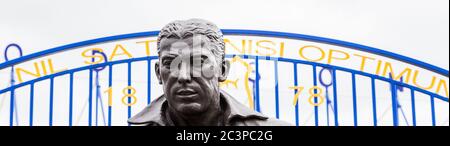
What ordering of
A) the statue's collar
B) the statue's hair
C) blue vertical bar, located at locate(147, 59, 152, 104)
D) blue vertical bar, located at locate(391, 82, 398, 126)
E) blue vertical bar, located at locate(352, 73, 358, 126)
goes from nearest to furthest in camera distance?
the statue's hair < the statue's collar < blue vertical bar, located at locate(352, 73, 358, 126) < blue vertical bar, located at locate(147, 59, 152, 104) < blue vertical bar, located at locate(391, 82, 398, 126)

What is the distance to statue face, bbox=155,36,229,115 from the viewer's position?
489 centimetres

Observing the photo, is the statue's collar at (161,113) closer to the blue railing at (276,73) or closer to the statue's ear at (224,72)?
the statue's ear at (224,72)

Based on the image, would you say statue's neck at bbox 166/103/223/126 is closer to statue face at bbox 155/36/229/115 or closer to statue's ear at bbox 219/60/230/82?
statue face at bbox 155/36/229/115

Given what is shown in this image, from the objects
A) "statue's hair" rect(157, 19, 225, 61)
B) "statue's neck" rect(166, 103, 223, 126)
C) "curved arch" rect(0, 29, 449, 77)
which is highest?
"curved arch" rect(0, 29, 449, 77)

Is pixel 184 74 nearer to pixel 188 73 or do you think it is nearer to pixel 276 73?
pixel 188 73

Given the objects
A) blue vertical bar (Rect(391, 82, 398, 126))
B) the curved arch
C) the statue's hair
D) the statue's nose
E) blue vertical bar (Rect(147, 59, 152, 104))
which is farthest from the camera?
the curved arch

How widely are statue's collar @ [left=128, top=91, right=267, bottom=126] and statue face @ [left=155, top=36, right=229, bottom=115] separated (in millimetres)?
181

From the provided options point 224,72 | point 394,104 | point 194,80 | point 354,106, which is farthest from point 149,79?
point 194,80

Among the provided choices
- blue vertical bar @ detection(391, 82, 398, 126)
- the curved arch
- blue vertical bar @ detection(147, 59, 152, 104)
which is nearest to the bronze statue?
blue vertical bar @ detection(147, 59, 152, 104)

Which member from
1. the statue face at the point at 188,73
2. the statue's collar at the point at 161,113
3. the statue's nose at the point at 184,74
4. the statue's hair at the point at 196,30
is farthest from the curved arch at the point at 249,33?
the statue's nose at the point at 184,74

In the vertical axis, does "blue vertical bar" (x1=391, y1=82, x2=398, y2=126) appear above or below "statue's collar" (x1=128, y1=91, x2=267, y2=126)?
above

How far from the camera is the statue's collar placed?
5.15 meters

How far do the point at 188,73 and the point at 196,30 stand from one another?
317 millimetres

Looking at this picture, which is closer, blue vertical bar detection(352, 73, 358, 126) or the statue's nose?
the statue's nose
